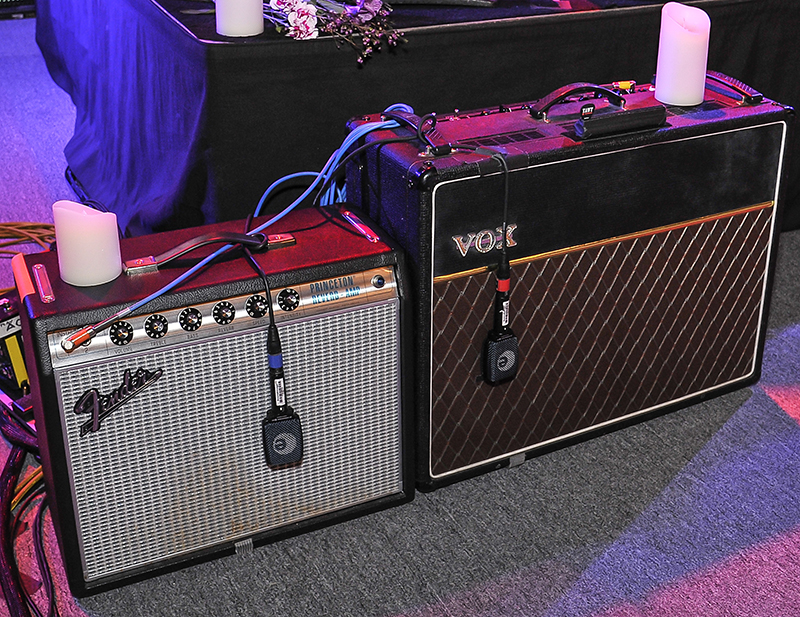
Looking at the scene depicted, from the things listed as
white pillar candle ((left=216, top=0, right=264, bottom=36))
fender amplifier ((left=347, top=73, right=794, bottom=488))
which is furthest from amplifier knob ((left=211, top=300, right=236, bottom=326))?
white pillar candle ((left=216, top=0, right=264, bottom=36))

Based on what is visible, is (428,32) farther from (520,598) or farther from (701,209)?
A: (520,598)

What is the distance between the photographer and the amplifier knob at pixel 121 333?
1325mm

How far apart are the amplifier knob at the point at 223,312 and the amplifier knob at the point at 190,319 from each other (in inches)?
0.9

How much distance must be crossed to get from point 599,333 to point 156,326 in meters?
0.80

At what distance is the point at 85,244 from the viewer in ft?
4.42

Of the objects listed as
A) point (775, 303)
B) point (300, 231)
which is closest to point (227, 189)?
point (300, 231)

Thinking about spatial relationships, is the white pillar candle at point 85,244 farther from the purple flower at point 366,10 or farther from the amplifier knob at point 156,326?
the purple flower at point 366,10

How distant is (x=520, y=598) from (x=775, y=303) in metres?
1.17

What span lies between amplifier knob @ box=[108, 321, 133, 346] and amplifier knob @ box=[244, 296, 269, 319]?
6.6 inches

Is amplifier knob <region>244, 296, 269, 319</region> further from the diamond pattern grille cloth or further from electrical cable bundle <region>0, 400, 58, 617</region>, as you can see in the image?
electrical cable bundle <region>0, 400, 58, 617</region>

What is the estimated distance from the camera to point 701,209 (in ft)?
5.71

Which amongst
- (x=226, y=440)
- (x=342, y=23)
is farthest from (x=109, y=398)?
(x=342, y=23)

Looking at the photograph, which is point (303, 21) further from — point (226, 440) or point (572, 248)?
point (226, 440)

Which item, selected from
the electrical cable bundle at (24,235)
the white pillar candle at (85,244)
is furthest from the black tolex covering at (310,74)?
the white pillar candle at (85,244)
